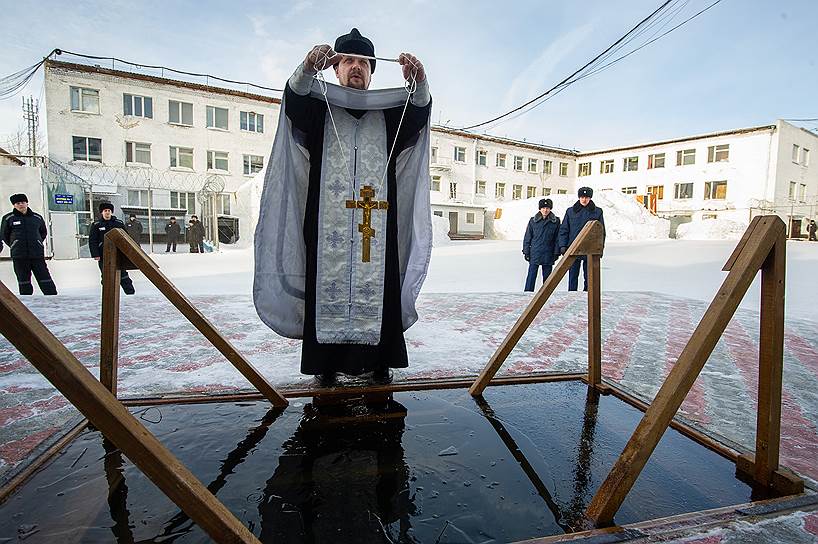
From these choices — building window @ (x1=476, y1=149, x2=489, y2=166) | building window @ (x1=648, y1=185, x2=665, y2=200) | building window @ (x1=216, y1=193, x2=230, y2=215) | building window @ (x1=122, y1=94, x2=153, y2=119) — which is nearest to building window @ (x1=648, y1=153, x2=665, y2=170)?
building window @ (x1=648, y1=185, x2=665, y2=200)

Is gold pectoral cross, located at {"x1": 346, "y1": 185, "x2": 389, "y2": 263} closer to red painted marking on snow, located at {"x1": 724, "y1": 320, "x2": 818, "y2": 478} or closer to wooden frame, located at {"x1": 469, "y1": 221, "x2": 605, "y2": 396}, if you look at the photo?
wooden frame, located at {"x1": 469, "y1": 221, "x2": 605, "y2": 396}

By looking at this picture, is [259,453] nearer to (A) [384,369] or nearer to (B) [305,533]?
(B) [305,533]

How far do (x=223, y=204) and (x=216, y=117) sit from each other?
182 inches

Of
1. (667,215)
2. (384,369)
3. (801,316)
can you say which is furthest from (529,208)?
(384,369)

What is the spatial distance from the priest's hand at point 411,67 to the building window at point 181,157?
81.6 ft

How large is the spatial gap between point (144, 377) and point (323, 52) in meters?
2.25

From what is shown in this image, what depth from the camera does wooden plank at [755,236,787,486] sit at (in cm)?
169

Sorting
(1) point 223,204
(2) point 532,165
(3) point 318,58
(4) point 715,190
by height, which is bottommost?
(3) point 318,58

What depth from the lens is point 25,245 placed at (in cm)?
647

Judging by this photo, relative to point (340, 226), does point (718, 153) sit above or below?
above

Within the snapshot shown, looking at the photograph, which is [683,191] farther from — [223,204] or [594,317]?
[594,317]

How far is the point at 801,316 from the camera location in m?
5.75

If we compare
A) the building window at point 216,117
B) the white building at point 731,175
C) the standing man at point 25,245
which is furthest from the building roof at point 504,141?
the standing man at point 25,245

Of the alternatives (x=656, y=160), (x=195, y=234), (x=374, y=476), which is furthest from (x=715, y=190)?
(x=374, y=476)
